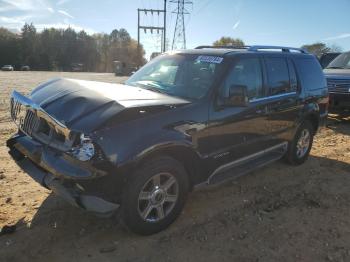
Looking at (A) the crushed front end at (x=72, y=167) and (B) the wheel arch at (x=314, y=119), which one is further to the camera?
(B) the wheel arch at (x=314, y=119)

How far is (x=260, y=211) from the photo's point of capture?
495cm

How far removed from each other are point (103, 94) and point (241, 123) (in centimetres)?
185

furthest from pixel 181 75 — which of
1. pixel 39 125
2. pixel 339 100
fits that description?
pixel 339 100

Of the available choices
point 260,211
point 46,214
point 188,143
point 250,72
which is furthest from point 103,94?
point 260,211

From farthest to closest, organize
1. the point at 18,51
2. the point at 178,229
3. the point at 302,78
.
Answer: the point at 18,51
the point at 302,78
the point at 178,229

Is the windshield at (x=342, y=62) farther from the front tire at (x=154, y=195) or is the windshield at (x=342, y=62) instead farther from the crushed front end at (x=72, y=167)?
the crushed front end at (x=72, y=167)

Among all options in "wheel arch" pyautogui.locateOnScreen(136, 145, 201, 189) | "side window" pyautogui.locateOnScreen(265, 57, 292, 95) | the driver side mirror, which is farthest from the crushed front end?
"side window" pyautogui.locateOnScreen(265, 57, 292, 95)

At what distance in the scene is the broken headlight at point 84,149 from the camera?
354 centimetres

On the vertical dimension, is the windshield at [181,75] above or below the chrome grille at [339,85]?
above

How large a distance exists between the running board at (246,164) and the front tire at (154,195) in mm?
558

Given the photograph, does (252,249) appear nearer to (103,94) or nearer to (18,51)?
(103,94)

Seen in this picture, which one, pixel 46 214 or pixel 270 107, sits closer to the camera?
pixel 46 214

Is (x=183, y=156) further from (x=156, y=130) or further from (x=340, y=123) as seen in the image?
(x=340, y=123)

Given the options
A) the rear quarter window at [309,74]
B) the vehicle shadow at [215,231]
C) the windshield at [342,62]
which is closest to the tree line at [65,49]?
the windshield at [342,62]
